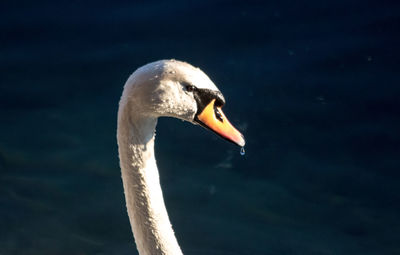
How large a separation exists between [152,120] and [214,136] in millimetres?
5274

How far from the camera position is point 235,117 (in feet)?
33.7

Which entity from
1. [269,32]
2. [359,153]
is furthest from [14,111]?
[359,153]

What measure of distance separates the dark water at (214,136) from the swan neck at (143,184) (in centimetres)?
362

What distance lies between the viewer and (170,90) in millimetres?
4793

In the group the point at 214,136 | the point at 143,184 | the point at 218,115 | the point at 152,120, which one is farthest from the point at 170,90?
the point at 214,136

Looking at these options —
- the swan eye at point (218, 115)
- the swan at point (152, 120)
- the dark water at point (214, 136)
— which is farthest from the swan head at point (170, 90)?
the dark water at point (214, 136)

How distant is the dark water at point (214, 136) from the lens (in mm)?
9188

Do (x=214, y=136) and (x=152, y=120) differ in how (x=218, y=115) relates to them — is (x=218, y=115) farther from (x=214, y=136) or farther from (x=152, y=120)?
(x=214, y=136)

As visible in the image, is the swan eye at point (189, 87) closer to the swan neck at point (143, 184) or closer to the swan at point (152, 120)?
the swan at point (152, 120)

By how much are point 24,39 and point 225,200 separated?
4.09 metres

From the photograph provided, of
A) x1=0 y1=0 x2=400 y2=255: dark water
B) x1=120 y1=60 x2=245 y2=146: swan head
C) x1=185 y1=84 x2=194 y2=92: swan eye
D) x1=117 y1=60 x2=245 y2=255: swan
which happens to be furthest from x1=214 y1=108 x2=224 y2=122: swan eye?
x1=0 y1=0 x2=400 y2=255: dark water

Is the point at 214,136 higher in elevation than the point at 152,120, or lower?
higher

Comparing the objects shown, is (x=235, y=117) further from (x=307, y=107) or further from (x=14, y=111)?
(x=14, y=111)

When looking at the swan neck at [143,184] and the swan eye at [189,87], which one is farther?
the swan neck at [143,184]
